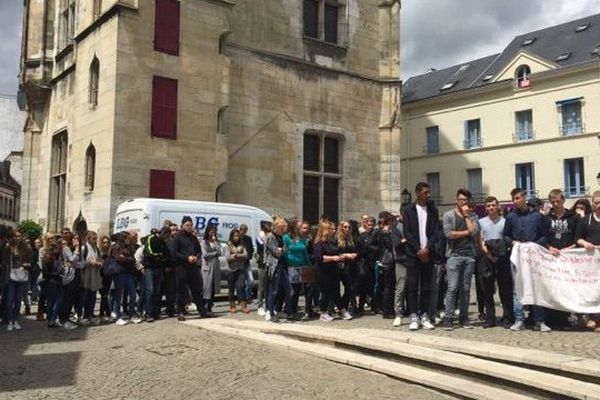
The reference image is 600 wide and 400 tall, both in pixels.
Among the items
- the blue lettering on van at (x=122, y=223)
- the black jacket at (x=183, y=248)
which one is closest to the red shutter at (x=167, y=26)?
the blue lettering on van at (x=122, y=223)

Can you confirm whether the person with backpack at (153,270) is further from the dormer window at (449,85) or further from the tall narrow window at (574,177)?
the dormer window at (449,85)

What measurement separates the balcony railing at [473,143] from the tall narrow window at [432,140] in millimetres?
1788

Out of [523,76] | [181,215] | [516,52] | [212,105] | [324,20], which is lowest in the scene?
[181,215]

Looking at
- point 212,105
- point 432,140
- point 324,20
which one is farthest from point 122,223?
point 432,140

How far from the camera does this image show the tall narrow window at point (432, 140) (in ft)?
128

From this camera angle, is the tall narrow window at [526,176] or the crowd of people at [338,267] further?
the tall narrow window at [526,176]

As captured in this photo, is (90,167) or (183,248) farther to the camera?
(90,167)

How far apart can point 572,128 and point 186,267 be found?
27.9m

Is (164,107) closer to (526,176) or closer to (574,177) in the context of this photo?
(574,177)

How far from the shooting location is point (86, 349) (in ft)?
26.2

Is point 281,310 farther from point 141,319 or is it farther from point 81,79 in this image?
point 81,79

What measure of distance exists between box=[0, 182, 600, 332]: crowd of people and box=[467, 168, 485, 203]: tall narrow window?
26.8 m

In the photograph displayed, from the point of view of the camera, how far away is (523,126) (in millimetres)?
35281

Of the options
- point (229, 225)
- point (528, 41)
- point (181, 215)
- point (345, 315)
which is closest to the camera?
point (345, 315)
